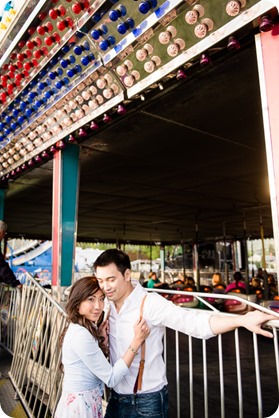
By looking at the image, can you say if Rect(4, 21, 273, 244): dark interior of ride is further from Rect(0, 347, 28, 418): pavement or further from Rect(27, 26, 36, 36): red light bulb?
Rect(0, 347, 28, 418): pavement

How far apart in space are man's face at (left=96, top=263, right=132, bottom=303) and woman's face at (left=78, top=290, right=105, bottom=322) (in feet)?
0.23

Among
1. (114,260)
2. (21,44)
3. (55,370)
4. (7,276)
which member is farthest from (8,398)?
(21,44)

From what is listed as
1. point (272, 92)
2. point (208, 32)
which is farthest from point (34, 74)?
point (272, 92)

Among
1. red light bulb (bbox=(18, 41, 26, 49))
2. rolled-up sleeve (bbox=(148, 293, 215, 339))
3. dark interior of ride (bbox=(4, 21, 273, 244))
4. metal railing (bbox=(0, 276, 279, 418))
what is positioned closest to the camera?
rolled-up sleeve (bbox=(148, 293, 215, 339))

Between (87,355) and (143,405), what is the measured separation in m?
0.35

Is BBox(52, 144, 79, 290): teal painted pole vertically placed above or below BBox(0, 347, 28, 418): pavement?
above

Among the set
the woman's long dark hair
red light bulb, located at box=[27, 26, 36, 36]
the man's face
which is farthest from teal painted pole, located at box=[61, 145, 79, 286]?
the man's face

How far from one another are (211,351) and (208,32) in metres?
4.61

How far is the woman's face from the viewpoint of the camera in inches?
64.7

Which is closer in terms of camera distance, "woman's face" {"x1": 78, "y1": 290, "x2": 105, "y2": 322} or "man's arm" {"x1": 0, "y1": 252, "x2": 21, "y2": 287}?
"woman's face" {"x1": 78, "y1": 290, "x2": 105, "y2": 322}

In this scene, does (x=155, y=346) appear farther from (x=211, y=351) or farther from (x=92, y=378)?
(x=211, y=351)

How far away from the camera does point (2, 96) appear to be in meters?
4.16

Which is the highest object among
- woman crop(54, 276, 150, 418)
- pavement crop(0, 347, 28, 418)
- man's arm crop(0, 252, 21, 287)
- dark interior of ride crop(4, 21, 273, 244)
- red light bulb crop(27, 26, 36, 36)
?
red light bulb crop(27, 26, 36, 36)

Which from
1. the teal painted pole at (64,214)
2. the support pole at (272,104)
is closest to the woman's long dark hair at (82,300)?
the support pole at (272,104)
